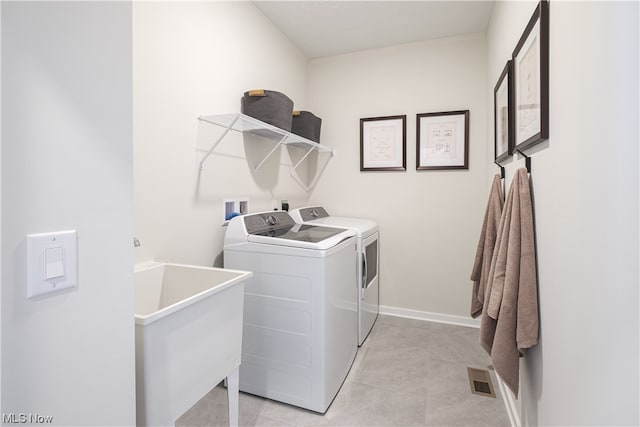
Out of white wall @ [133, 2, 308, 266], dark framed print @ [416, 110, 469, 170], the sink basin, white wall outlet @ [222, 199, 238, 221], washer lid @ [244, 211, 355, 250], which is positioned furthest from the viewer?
dark framed print @ [416, 110, 469, 170]

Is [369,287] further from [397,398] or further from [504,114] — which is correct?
[504,114]

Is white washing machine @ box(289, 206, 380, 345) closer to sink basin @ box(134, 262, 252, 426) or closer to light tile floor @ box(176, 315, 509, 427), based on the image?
light tile floor @ box(176, 315, 509, 427)

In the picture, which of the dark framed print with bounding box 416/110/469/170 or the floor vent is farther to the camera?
the dark framed print with bounding box 416/110/469/170

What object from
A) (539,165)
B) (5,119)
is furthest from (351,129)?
(5,119)

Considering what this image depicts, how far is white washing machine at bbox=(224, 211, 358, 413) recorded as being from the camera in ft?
5.54

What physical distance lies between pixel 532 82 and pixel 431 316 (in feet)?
7.48

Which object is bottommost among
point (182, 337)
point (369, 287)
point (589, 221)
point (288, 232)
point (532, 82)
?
point (369, 287)

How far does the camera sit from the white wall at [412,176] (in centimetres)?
276

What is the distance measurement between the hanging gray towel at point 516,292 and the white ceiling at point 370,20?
1.74 meters

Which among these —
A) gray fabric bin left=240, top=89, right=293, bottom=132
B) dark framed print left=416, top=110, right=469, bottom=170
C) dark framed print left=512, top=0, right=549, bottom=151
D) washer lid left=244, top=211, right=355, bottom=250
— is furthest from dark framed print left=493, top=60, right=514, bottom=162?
gray fabric bin left=240, top=89, right=293, bottom=132

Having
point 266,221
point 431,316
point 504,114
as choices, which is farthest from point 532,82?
point 431,316

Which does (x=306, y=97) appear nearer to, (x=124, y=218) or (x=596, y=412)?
(x=124, y=218)

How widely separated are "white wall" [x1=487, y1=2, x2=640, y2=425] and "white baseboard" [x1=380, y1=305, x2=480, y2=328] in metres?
1.68

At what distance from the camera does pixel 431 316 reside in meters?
2.96
